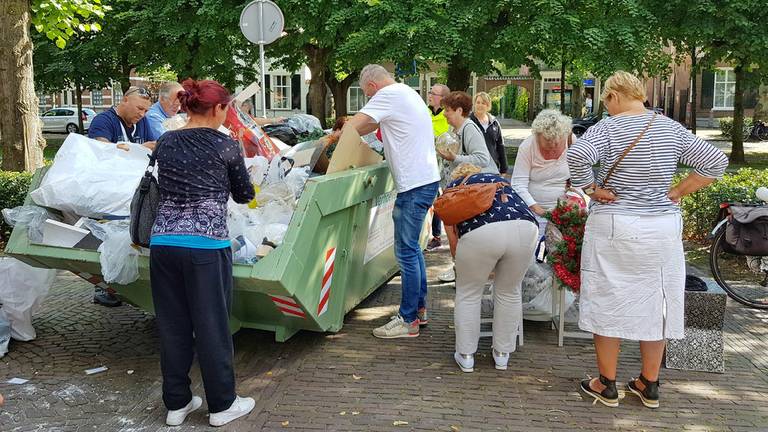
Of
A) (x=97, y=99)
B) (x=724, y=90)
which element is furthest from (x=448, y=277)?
(x=97, y=99)

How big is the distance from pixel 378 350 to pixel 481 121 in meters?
2.74

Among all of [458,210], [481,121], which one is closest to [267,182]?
[458,210]

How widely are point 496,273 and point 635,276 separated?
32.1 inches

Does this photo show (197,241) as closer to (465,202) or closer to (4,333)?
(465,202)

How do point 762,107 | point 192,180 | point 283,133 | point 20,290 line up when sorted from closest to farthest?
point 192,180, point 20,290, point 283,133, point 762,107

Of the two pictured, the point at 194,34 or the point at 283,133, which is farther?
the point at 194,34

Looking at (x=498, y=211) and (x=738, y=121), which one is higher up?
(x=738, y=121)

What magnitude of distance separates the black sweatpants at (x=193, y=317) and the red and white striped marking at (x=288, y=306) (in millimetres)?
457

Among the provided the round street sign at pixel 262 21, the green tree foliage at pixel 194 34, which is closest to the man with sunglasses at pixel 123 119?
the round street sign at pixel 262 21

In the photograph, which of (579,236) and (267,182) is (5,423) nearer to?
(267,182)

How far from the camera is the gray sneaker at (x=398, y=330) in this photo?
4.73 meters

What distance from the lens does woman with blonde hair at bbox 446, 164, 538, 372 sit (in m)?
3.81

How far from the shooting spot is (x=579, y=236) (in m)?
4.12

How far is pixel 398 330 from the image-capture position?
4.74 metres
